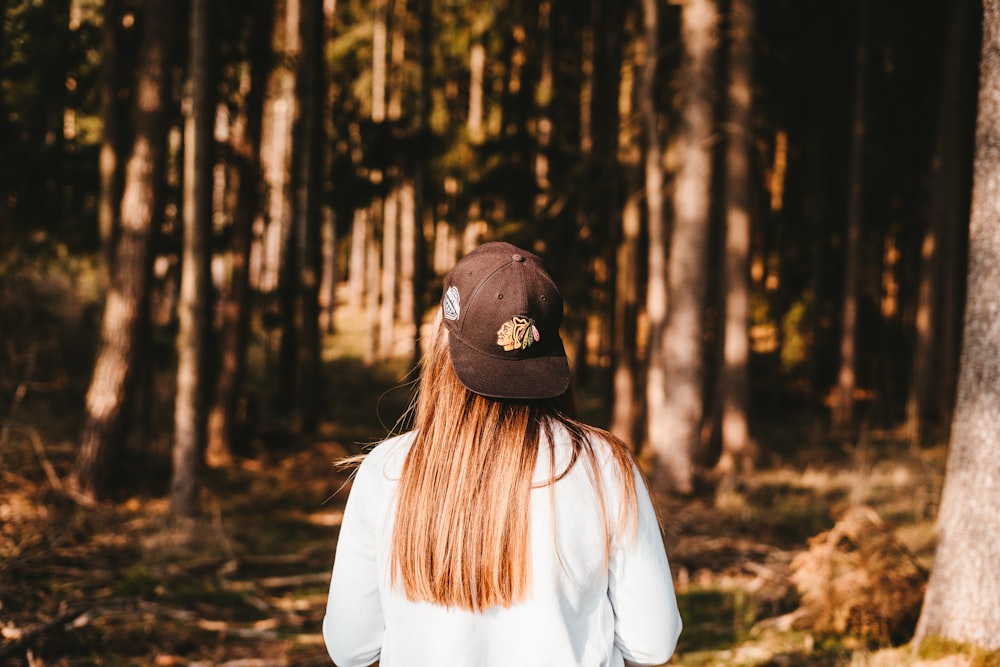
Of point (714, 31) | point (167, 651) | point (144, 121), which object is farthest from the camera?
point (714, 31)

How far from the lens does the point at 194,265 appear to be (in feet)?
30.9

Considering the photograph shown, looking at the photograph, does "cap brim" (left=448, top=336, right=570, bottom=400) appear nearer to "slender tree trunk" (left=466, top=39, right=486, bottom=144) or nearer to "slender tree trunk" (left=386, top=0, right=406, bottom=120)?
"slender tree trunk" (left=466, top=39, right=486, bottom=144)

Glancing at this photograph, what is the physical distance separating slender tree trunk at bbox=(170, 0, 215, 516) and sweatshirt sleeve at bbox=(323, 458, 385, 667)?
7.92 m

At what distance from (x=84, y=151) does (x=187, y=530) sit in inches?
290

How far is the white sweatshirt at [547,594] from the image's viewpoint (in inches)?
77.0

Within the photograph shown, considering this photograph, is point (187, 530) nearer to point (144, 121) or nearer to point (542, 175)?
point (144, 121)

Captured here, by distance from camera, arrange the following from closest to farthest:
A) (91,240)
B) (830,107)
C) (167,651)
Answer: (167,651)
(91,240)
(830,107)

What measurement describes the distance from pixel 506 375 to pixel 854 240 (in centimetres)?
1709

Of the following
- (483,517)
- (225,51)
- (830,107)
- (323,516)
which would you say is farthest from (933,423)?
(483,517)

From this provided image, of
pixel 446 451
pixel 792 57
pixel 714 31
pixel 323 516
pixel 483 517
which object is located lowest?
pixel 323 516

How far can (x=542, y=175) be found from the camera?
16250mm

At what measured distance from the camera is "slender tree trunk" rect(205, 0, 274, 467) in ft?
45.3

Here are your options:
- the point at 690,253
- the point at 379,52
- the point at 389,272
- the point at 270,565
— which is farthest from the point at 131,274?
the point at 379,52

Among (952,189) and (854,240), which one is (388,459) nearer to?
(854,240)
